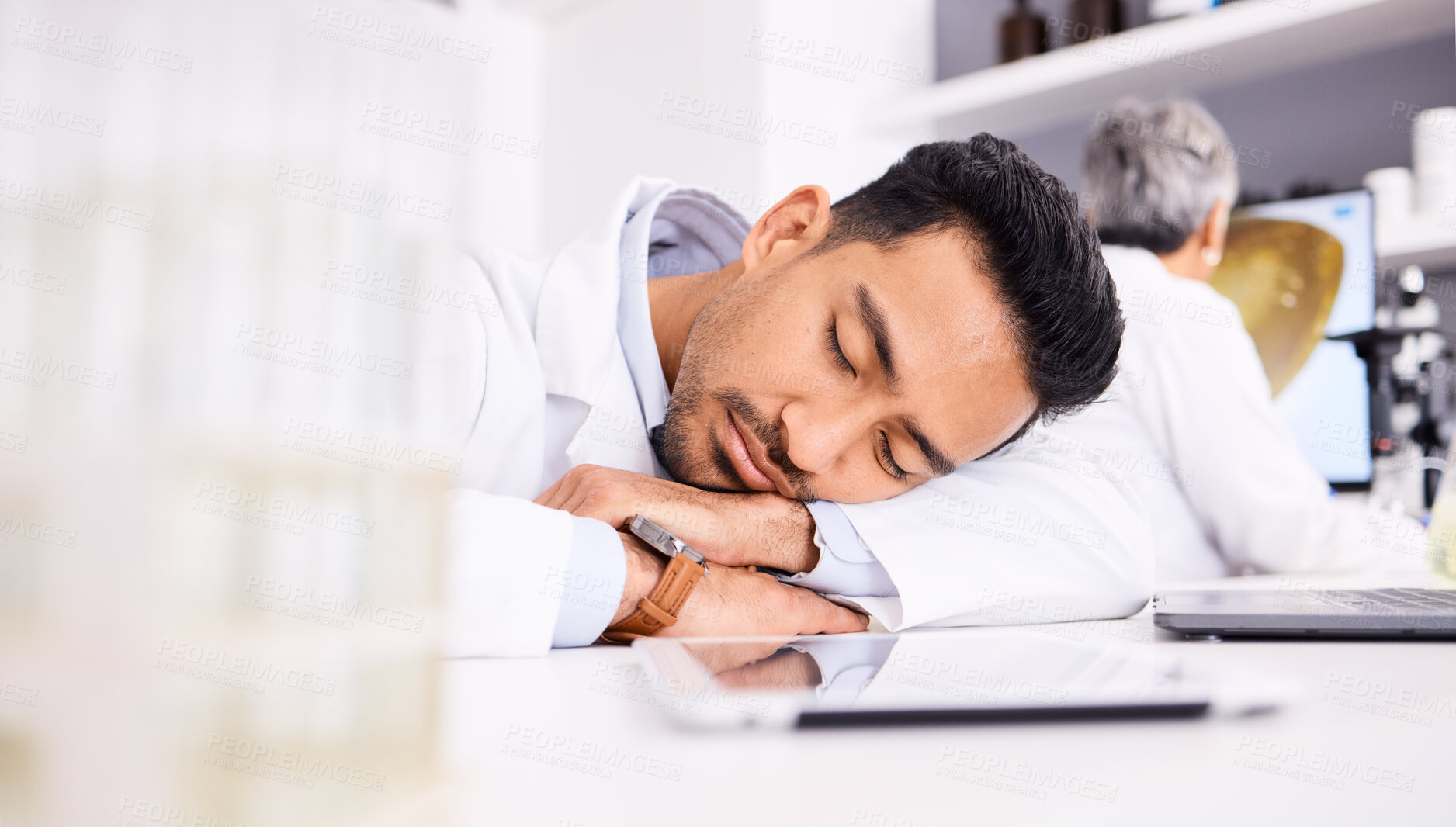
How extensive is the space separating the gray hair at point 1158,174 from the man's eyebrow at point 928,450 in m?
1.08

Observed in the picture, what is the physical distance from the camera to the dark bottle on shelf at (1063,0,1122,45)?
197cm

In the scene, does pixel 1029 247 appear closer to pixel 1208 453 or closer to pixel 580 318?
pixel 580 318

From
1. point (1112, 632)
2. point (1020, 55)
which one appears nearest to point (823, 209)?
point (1112, 632)

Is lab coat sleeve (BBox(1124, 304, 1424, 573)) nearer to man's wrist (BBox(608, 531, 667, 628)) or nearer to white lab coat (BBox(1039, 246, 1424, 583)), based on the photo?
white lab coat (BBox(1039, 246, 1424, 583))

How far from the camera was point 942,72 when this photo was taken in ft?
7.97

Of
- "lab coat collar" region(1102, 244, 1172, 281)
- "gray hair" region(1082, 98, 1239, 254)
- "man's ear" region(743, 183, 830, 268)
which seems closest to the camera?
"man's ear" region(743, 183, 830, 268)

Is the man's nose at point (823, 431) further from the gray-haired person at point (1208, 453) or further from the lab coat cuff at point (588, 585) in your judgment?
the gray-haired person at point (1208, 453)

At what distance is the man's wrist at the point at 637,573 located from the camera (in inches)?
26.6

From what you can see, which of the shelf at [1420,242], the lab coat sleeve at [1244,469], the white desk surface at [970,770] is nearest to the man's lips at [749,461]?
the white desk surface at [970,770]

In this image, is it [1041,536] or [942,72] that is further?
[942,72]

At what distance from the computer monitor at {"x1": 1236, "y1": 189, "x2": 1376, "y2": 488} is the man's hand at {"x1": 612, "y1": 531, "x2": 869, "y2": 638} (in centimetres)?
142

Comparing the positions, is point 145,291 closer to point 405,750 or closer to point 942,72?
point 405,750

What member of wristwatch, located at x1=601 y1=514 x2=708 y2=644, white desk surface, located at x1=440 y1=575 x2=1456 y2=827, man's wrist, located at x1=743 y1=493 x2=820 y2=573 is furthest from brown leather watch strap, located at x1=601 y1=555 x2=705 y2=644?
white desk surface, located at x1=440 y1=575 x2=1456 y2=827

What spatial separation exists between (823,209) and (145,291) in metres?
1.01
